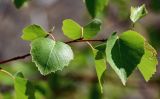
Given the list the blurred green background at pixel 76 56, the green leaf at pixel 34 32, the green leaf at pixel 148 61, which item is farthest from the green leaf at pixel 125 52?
the blurred green background at pixel 76 56

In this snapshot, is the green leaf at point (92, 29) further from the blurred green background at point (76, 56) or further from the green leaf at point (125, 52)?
the blurred green background at point (76, 56)

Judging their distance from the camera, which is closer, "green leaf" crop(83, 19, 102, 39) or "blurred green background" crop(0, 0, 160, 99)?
"green leaf" crop(83, 19, 102, 39)

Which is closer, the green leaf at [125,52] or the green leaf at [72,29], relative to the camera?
the green leaf at [125,52]

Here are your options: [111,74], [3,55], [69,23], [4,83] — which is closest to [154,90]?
[111,74]

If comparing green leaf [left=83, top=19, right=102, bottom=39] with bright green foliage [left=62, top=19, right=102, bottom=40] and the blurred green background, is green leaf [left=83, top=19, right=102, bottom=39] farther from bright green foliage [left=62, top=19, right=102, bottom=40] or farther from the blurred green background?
the blurred green background

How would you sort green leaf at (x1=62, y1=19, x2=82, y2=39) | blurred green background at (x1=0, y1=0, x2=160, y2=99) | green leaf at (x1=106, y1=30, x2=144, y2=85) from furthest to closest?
blurred green background at (x1=0, y1=0, x2=160, y2=99)
green leaf at (x1=62, y1=19, x2=82, y2=39)
green leaf at (x1=106, y1=30, x2=144, y2=85)

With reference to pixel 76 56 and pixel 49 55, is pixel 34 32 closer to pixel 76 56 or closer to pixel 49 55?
pixel 49 55

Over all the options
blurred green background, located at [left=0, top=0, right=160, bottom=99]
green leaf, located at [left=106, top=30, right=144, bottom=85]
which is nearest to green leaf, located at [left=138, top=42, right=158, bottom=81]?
green leaf, located at [left=106, top=30, right=144, bottom=85]
